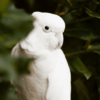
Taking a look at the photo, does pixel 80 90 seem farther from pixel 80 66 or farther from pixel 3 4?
pixel 3 4

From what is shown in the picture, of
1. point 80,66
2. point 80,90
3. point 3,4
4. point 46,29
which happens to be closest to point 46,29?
point 46,29

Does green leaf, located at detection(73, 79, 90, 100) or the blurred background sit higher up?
the blurred background

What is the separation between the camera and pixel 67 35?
2.60 feet

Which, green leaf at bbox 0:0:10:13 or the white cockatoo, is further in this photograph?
the white cockatoo

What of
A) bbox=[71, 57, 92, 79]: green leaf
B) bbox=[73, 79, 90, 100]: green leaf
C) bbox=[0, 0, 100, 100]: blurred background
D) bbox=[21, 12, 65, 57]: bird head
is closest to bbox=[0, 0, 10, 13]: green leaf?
bbox=[0, 0, 100, 100]: blurred background

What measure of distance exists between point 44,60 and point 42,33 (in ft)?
0.25

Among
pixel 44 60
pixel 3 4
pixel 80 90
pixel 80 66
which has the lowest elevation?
pixel 80 90

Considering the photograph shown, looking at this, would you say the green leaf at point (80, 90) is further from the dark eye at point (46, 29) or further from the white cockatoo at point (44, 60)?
the dark eye at point (46, 29)

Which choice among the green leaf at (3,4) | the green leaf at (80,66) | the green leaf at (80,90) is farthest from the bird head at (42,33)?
the green leaf at (80,90)

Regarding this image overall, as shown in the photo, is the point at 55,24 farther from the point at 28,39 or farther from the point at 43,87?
the point at 43,87

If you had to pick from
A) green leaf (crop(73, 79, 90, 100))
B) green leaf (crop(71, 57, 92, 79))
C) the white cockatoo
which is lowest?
green leaf (crop(73, 79, 90, 100))

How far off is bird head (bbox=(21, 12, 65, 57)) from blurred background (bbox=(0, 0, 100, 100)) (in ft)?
0.18

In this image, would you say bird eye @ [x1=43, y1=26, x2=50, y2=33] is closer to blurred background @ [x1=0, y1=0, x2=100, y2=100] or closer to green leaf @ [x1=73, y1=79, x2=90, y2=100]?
blurred background @ [x1=0, y1=0, x2=100, y2=100]

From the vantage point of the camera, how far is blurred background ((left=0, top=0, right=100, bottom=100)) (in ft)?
0.96
